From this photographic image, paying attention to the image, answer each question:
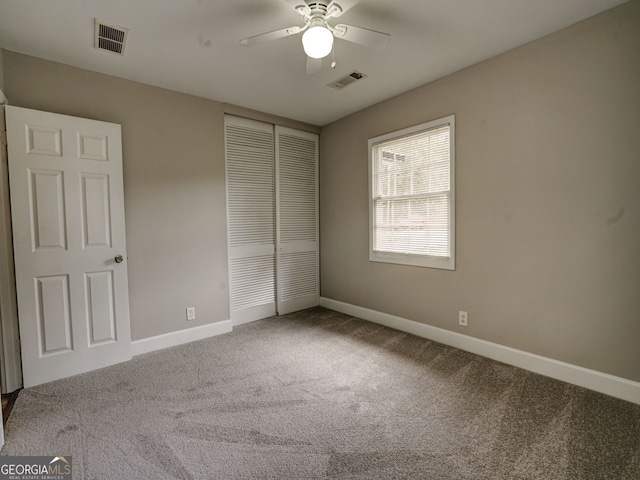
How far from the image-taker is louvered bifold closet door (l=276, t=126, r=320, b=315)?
4188mm

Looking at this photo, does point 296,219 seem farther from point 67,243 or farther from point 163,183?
point 67,243

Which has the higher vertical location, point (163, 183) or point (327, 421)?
point (163, 183)

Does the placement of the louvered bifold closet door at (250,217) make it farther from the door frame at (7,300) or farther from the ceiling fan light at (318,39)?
the ceiling fan light at (318,39)

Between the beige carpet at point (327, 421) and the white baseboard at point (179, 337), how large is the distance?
0.19 meters

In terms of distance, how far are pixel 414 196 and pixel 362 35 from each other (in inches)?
71.4

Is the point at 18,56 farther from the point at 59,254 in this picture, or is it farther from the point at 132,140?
the point at 59,254

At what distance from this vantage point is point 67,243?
2.57 metres

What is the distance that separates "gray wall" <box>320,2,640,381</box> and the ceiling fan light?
1.61m

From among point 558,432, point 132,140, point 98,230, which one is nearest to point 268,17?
point 132,140

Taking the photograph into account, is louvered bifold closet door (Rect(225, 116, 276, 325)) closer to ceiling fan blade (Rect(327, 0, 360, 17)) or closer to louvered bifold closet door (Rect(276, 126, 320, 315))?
louvered bifold closet door (Rect(276, 126, 320, 315))

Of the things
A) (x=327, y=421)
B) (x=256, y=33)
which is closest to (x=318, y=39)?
(x=256, y=33)

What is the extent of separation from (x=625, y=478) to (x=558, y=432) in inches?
13.1

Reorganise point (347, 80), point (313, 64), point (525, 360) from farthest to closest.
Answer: point (347, 80) < point (525, 360) < point (313, 64)

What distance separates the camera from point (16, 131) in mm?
2338
